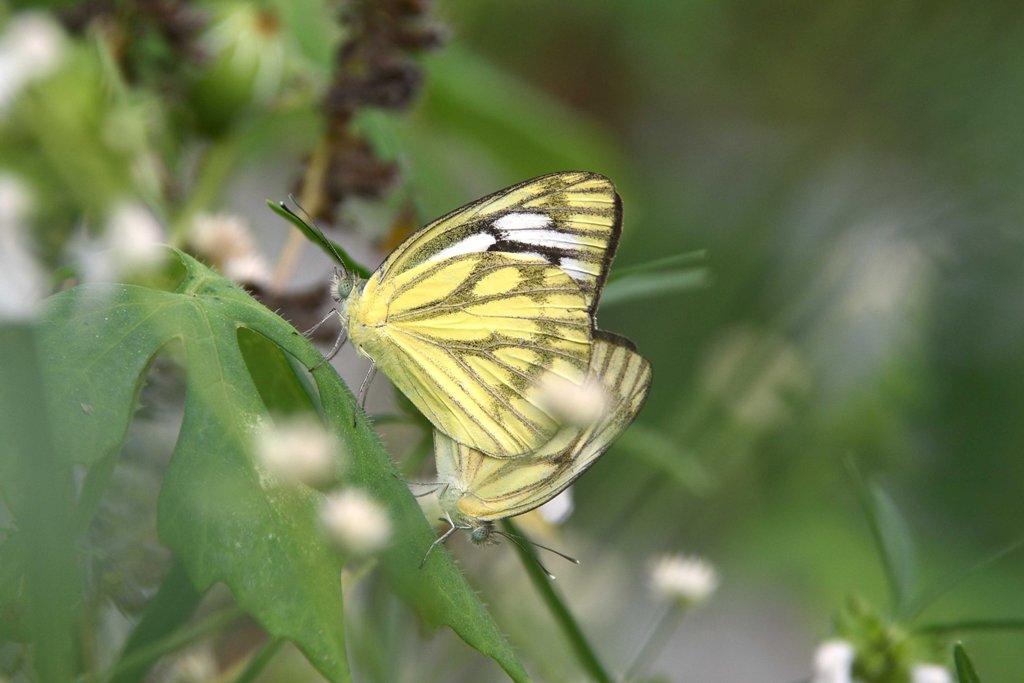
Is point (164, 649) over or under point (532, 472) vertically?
under

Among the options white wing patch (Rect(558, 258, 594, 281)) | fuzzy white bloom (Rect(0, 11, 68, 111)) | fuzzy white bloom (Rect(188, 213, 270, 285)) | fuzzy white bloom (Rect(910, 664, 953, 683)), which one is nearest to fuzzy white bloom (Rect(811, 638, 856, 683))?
fuzzy white bloom (Rect(910, 664, 953, 683))

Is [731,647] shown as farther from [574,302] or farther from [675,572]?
[574,302]

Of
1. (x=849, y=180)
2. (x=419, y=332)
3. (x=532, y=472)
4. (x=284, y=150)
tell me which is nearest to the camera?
(x=532, y=472)

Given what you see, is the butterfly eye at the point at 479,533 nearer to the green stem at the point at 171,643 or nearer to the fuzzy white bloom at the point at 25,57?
the green stem at the point at 171,643

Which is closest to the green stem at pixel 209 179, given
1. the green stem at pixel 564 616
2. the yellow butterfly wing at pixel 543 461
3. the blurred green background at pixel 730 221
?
the blurred green background at pixel 730 221

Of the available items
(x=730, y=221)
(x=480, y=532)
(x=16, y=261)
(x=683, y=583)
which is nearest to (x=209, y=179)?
(x=16, y=261)

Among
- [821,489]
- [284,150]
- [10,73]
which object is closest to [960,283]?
[821,489]
